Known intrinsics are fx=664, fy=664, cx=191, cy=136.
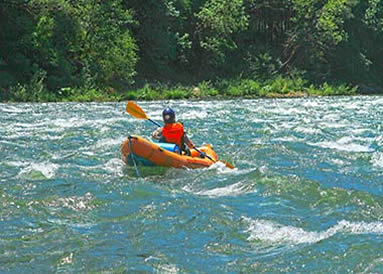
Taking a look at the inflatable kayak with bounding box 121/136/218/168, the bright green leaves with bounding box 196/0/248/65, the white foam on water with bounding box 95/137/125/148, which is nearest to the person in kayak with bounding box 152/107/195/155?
the inflatable kayak with bounding box 121/136/218/168

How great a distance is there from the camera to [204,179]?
316 inches

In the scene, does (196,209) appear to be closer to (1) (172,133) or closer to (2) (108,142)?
(1) (172,133)

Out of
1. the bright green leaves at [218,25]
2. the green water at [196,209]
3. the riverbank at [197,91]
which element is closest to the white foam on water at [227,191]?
the green water at [196,209]

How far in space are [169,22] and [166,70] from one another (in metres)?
2.51

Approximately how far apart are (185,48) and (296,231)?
1184 inches

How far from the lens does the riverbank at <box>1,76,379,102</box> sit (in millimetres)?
23281

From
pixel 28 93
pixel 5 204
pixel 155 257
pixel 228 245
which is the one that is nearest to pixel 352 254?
pixel 228 245

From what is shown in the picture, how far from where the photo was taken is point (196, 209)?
6348mm

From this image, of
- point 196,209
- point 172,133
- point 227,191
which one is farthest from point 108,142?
point 196,209

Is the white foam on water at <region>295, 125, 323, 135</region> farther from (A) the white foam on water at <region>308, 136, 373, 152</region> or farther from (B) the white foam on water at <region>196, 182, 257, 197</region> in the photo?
(B) the white foam on water at <region>196, 182, 257, 197</region>

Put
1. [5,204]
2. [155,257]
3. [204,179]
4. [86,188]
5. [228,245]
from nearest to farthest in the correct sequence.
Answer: [155,257], [228,245], [5,204], [86,188], [204,179]

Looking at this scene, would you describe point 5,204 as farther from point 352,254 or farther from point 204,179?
point 352,254

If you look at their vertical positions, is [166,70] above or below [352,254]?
below

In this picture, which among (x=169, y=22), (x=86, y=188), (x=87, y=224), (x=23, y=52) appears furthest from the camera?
(x=169, y=22)
